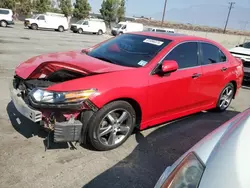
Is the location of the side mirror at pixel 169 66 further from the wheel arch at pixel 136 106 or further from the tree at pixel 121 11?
the tree at pixel 121 11

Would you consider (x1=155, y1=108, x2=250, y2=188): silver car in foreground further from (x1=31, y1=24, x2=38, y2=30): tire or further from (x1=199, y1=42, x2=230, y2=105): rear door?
(x1=31, y1=24, x2=38, y2=30): tire

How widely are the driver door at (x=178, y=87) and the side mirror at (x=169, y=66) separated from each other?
143 millimetres

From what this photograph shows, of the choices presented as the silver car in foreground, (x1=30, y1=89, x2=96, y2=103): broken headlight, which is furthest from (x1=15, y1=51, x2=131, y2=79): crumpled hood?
the silver car in foreground

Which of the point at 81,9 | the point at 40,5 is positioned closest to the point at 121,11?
the point at 81,9

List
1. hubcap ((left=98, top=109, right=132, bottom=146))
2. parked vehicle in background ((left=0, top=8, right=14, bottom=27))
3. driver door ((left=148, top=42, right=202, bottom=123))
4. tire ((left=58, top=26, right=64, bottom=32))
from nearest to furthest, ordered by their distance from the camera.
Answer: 1. hubcap ((left=98, top=109, right=132, bottom=146))
2. driver door ((left=148, top=42, right=202, bottom=123))
3. parked vehicle in background ((left=0, top=8, right=14, bottom=27))
4. tire ((left=58, top=26, right=64, bottom=32))

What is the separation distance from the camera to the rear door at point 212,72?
4.72 m

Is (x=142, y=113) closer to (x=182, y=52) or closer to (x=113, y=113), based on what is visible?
(x=113, y=113)

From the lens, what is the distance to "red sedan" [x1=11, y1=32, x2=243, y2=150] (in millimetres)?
3174

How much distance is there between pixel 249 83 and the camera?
388 inches

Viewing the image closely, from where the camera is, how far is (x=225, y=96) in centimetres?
569

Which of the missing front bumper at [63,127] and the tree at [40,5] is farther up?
the missing front bumper at [63,127]

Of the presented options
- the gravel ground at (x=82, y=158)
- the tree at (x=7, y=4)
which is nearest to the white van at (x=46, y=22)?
the tree at (x=7, y=4)

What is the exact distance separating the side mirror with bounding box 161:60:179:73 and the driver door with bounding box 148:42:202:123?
5.6 inches

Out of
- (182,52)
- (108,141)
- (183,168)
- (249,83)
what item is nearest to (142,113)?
(108,141)
